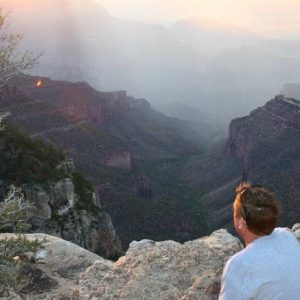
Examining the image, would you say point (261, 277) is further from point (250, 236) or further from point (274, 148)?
point (274, 148)

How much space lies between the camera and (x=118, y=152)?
8856 cm

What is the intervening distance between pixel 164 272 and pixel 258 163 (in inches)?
3101

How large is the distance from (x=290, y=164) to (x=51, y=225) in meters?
50.9

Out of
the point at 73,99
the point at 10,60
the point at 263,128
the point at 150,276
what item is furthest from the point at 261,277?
the point at 73,99

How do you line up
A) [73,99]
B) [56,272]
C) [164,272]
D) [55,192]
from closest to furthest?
[164,272]
[56,272]
[55,192]
[73,99]

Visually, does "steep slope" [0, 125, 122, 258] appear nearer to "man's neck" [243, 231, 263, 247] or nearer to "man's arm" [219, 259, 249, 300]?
"man's neck" [243, 231, 263, 247]

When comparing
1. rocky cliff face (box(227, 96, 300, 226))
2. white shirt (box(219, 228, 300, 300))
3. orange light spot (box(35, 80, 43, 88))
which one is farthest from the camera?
orange light spot (box(35, 80, 43, 88))

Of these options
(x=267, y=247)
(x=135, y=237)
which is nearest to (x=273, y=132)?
(x=135, y=237)

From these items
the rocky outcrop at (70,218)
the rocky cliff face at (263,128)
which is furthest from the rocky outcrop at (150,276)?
the rocky cliff face at (263,128)

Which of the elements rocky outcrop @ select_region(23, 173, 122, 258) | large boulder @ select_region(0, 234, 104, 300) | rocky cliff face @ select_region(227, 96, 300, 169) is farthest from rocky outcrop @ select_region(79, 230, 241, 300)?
rocky cliff face @ select_region(227, 96, 300, 169)

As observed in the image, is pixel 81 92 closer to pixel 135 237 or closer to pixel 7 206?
pixel 135 237

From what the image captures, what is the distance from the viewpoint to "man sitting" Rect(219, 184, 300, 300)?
507 cm

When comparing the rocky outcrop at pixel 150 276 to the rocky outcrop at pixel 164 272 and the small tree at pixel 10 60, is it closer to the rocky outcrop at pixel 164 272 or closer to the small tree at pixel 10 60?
the rocky outcrop at pixel 164 272

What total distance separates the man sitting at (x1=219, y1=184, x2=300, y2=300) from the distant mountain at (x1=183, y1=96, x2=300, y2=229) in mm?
49550
